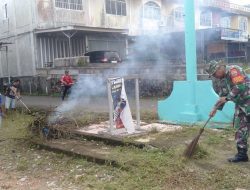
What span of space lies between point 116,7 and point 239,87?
23.2m

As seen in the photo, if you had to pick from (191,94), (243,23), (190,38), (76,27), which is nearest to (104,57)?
(76,27)

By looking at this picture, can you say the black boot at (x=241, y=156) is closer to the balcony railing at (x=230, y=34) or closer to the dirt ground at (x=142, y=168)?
the dirt ground at (x=142, y=168)

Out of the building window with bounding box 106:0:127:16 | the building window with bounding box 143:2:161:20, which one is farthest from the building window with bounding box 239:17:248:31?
the building window with bounding box 106:0:127:16

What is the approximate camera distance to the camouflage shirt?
5891 millimetres

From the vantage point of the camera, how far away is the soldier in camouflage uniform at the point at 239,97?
5910 mm

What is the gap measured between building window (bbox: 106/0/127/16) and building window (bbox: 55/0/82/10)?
2.71 meters

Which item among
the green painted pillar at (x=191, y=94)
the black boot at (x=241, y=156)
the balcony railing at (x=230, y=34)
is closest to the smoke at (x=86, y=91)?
the green painted pillar at (x=191, y=94)

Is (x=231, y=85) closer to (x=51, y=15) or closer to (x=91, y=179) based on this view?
(x=91, y=179)

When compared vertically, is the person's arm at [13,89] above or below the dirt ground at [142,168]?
above

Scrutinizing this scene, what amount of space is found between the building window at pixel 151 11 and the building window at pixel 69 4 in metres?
4.59

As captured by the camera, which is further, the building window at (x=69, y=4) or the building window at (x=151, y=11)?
the building window at (x=151, y=11)

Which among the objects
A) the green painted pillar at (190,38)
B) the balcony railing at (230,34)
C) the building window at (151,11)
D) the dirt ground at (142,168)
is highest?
the building window at (151,11)

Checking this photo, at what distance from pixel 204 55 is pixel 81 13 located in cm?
841

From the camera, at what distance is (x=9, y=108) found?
1465cm
